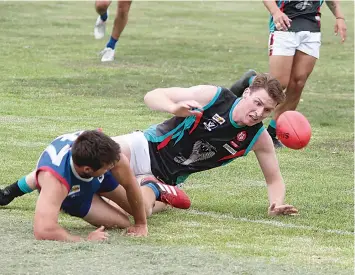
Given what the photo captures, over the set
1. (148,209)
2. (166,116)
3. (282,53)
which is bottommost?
(166,116)

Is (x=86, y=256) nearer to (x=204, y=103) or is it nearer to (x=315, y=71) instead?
(x=204, y=103)

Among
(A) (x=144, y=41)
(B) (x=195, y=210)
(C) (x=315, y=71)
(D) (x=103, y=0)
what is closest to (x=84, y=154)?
(B) (x=195, y=210)

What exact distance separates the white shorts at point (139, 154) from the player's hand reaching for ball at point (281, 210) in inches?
35.5

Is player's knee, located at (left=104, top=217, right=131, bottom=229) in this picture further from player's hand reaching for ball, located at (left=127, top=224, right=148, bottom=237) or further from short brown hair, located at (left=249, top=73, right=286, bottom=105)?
short brown hair, located at (left=249, top=73, right=286, bottom=105)

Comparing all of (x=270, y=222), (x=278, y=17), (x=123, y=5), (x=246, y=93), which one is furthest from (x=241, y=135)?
(x=123, y=5)

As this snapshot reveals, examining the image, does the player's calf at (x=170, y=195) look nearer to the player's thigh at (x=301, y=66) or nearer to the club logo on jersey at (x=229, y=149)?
the club logo on jersey at (x=229, y=149)

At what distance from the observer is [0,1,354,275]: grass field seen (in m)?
5.62

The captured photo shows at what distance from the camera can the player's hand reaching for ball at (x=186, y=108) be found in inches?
258

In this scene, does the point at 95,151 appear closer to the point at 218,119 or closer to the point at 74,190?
the point at 74,190

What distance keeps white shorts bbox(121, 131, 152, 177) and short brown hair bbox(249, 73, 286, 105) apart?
920mm

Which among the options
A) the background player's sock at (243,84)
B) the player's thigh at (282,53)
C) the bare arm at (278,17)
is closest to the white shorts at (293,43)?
the player's thigh at (282,53)

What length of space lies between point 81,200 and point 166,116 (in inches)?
223

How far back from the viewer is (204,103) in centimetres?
705

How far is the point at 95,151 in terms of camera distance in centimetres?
584
